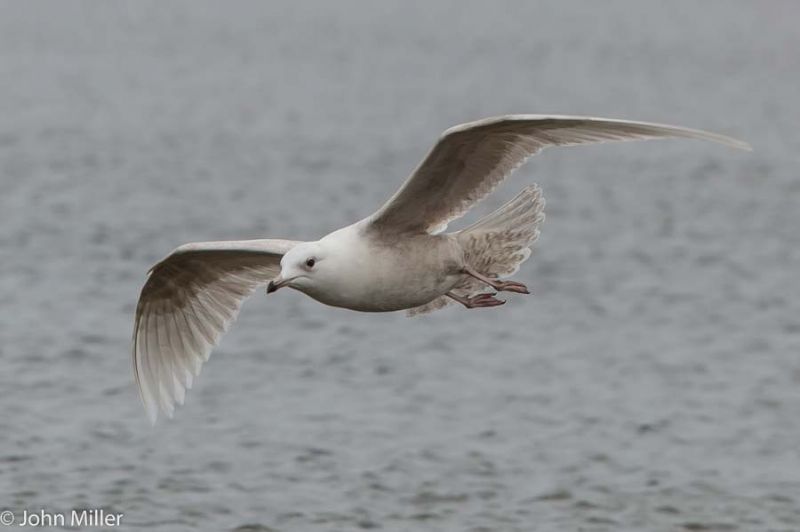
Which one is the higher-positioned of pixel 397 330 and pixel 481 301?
pixel 481 301

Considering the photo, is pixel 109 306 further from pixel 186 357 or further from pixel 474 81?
pixel 474 81

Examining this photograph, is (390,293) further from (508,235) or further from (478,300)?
(508,235)

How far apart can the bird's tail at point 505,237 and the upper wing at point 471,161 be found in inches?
18.8

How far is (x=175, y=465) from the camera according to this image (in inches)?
602

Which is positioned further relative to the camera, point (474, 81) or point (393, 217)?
point (474, 81)

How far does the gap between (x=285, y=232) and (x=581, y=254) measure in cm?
495

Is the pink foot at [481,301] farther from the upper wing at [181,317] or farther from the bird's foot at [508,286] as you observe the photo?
the upper wing at [181,317]

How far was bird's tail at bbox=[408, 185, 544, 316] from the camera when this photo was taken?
35.1 ft

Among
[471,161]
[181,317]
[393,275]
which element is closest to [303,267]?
[393,275]

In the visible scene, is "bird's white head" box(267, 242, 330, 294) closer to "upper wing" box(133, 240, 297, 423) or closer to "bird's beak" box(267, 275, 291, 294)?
"bird's beak" box(267, 275, 291, 294)

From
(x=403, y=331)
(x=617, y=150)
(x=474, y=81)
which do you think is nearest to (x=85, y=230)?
(x=403, y=331)

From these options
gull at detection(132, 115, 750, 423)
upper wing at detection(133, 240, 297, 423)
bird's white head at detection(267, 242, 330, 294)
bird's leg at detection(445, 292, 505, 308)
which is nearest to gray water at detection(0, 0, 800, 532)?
upper wing at detection(133, 240, 297, 423)

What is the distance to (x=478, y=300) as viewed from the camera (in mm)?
10336

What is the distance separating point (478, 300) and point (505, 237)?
0.61m
